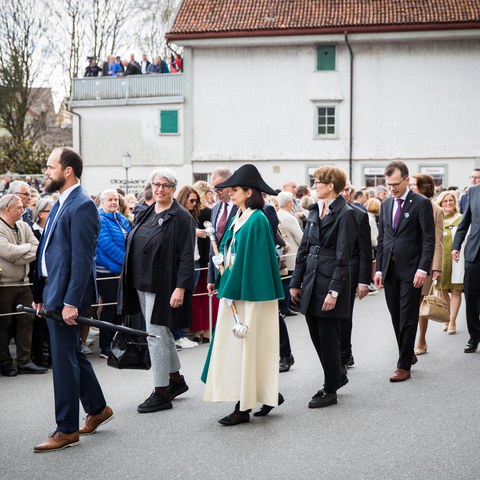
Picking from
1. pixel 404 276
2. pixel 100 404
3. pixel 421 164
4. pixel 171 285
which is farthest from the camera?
pixel 421 164

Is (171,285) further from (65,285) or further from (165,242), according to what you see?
(65,285)

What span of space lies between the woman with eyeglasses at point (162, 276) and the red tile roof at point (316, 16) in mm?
30522

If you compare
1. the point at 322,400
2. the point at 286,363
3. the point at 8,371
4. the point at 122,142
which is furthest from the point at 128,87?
the point at 322,400

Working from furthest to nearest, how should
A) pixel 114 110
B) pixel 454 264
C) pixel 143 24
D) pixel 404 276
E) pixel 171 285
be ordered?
pixel 143 24 < pixel 114 110 < pixel 454 264 < pixel 404 276 < pixel 171 285

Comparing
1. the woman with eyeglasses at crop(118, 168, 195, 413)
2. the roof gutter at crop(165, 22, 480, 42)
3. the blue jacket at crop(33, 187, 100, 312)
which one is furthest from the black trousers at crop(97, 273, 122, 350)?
the roof gutter at crop(165, 22, 480, 42)

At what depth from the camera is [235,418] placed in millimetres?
6734

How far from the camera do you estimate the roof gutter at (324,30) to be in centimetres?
3562

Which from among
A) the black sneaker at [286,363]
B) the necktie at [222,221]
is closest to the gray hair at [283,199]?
the necktie at [222,221]

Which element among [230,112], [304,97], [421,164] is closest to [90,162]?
[230,112]

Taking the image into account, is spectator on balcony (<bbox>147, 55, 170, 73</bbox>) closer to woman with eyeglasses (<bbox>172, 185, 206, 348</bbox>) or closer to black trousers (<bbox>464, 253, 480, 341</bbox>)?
woman with eyeglasses (<bbox>172, 185, 206, 348</bbox>)

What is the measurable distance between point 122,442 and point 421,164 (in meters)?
32.1

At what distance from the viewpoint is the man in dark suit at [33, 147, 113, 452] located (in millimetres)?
6027

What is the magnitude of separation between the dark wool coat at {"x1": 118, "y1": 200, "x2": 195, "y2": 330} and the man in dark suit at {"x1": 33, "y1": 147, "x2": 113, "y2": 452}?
0.92 meters

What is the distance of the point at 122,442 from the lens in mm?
6211
